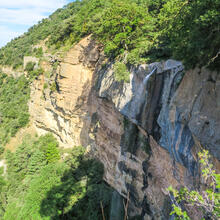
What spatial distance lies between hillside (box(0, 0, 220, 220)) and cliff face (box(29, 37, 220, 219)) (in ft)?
0.17

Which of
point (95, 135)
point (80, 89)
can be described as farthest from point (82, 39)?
point (95, 135)

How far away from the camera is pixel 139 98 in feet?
29.0

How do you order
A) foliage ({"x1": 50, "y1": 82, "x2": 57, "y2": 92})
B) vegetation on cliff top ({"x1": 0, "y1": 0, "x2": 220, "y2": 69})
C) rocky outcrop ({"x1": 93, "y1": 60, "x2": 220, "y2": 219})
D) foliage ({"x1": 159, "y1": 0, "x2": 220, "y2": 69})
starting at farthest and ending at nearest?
1. foliage ({"x1": 50, "y1": 82, "x2": 57, "y2": 92})
2. rocky outcrop ({"x1": 93, "y1": 60, "x2": 220, "y2": 219})
3. vegetation on cliff top ({"x1": 0, "y1": 0, "x2": 220, "y2": 69})
4. foliage ({"x1": 159, "y1": 0, "x2": 220, "y2": 69})

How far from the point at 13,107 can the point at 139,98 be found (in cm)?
2430

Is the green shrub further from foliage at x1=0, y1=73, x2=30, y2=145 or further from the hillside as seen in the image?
foliage at x1=0, y1=73, x2=30, y2=145

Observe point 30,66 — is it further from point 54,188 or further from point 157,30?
point 157,30

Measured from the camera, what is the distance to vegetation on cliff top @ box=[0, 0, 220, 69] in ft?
17.1

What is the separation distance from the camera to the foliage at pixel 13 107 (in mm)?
24500

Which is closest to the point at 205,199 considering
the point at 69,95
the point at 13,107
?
the point at 69,95

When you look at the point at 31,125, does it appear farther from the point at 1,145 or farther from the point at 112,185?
the point at 112,185

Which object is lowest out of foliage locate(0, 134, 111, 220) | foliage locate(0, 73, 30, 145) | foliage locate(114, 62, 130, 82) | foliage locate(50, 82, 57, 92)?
foliage locate(0, 134, 111, 220)

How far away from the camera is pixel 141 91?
Answer: 8.67m

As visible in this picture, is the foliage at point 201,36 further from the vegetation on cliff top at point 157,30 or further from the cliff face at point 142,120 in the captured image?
the cliff face at point 142,120

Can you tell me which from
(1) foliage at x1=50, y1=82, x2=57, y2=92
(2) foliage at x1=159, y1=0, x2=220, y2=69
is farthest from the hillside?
(1) foliage at x1=50, y1=82, x2=57, y2=92
